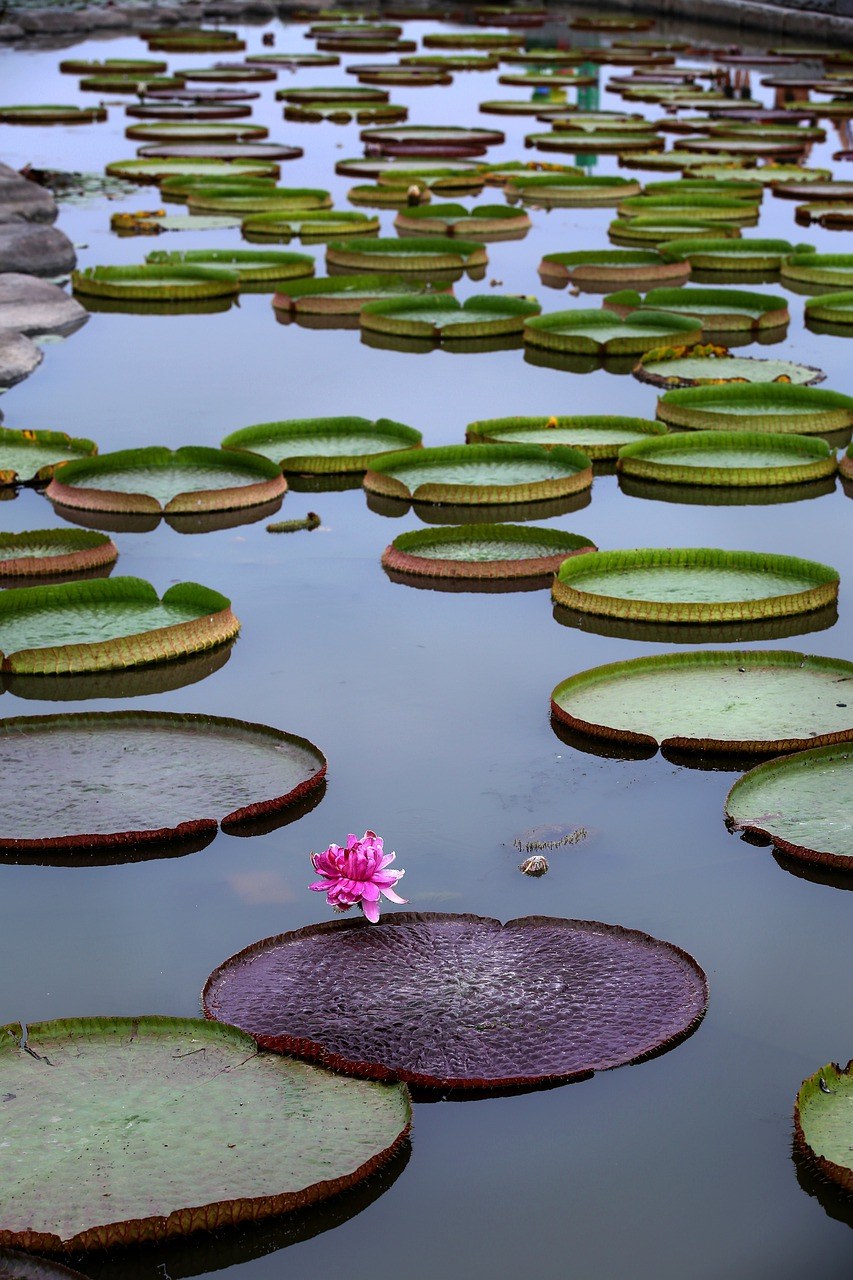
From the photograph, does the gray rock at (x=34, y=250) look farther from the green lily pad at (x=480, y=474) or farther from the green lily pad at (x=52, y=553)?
the green lily pad at (x=52, y=553)

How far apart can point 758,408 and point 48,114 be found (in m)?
9.82

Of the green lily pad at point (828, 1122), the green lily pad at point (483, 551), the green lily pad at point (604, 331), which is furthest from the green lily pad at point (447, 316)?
the green lily pad at point (828, 1122)

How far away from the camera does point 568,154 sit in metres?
12.9

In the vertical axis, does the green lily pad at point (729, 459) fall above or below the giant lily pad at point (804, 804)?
above

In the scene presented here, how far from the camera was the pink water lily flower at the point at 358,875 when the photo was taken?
2.65 m

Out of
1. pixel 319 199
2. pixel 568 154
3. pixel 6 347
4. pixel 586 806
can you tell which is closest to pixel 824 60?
pixel 568 154

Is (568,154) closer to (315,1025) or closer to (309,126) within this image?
(309,126)

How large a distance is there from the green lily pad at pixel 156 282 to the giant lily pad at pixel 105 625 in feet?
13.0

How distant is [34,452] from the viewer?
5.27 m

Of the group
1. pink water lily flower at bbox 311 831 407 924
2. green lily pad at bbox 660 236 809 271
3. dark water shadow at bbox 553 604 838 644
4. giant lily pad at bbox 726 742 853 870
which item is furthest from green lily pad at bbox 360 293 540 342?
pink water lily flower at bbox 311 831 407 924

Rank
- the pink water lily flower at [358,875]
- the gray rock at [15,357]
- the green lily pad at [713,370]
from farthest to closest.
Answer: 1. the gray rock at [15,357]
2. the green lily pad at [713,370]
3. the pink water lily flower at [358,875]

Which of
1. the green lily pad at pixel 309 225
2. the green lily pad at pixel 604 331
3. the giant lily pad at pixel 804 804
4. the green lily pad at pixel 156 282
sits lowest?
the giant lily pad at pixel 804 804

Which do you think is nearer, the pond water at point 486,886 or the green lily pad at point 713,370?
the pond water at point 486,886

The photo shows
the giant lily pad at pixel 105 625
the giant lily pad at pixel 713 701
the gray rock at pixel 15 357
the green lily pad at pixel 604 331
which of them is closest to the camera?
the giant lily pad at pixel 713 701
